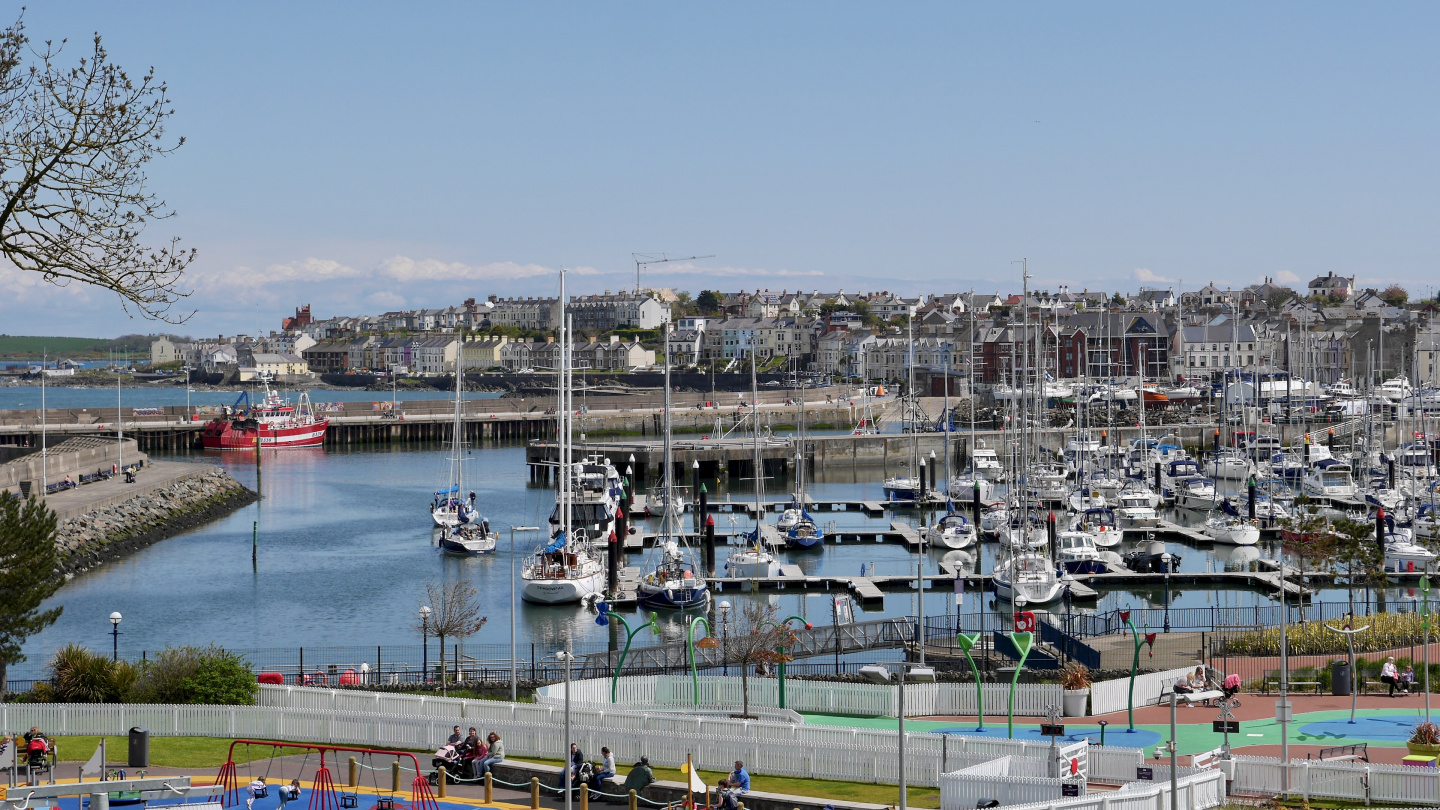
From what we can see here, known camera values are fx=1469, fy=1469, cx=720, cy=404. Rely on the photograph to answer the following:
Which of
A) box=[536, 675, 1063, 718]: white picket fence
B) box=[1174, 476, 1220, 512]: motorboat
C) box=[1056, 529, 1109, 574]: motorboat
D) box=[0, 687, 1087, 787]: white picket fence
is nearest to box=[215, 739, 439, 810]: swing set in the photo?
box=[0, 687, 1087, 787]: white picket fence

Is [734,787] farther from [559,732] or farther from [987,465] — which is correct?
[987,465]

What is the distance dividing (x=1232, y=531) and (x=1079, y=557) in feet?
35.1

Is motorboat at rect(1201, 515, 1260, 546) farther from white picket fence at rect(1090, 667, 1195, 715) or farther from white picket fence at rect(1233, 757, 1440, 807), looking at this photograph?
white picket fence at rect(1233, 757, 1440, 807)

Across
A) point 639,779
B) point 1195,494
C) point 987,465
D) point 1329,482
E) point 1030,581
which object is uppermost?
point 987,465

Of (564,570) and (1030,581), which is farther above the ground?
(564,570)

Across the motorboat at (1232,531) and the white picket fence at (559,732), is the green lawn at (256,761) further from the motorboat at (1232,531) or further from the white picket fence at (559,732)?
the motorboat at (1232,531)

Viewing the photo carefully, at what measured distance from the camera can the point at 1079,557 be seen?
158 ft

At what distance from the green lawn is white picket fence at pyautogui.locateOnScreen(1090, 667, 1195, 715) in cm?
618

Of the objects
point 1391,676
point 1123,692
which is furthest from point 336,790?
point 1391,676

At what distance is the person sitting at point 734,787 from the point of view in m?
17.7

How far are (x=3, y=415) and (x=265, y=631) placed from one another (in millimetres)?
65680

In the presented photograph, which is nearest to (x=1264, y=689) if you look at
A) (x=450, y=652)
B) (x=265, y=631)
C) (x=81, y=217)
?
(x=450, y=652)

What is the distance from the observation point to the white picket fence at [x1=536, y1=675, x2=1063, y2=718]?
2469 cm

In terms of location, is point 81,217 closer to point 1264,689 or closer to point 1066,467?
point 1264,689
